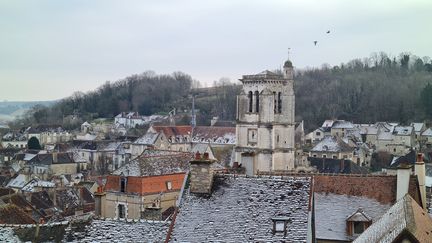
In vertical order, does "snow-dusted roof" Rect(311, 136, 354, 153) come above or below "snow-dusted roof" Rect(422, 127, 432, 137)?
below

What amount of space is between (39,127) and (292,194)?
125459 mm

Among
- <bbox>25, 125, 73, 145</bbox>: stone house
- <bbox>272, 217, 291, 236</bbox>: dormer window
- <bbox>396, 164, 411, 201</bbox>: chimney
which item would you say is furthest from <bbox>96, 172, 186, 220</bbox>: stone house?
<bbox>25, 125, 73, 145</bbox>: stone house

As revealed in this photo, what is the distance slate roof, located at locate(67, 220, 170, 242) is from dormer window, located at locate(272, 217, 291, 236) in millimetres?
3171

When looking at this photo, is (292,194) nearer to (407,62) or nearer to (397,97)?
(397,97)

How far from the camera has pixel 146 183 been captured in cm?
3591

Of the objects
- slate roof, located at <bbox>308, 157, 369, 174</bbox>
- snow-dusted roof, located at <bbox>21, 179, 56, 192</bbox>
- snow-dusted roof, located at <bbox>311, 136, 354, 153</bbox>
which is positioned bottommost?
snow-dusted roof, located at <bbox>21, 179, 56, 192</bbox>

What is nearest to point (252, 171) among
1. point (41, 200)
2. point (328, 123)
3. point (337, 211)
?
point (337, 211)

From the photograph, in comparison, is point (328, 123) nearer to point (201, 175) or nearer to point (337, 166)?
point (337, 166)

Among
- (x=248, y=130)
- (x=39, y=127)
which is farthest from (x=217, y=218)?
(x=39, y=127)

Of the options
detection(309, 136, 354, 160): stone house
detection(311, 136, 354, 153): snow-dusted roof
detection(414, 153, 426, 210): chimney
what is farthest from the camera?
detection(311, 136, 354, 153): snow-dusted roof

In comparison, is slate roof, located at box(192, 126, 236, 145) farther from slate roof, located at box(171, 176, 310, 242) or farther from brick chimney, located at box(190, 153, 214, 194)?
slate roof, located at box(171, 176, 310, 242)

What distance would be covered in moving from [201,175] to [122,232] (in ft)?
9.28

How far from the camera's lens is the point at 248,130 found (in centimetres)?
5325

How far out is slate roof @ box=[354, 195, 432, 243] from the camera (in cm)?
875
